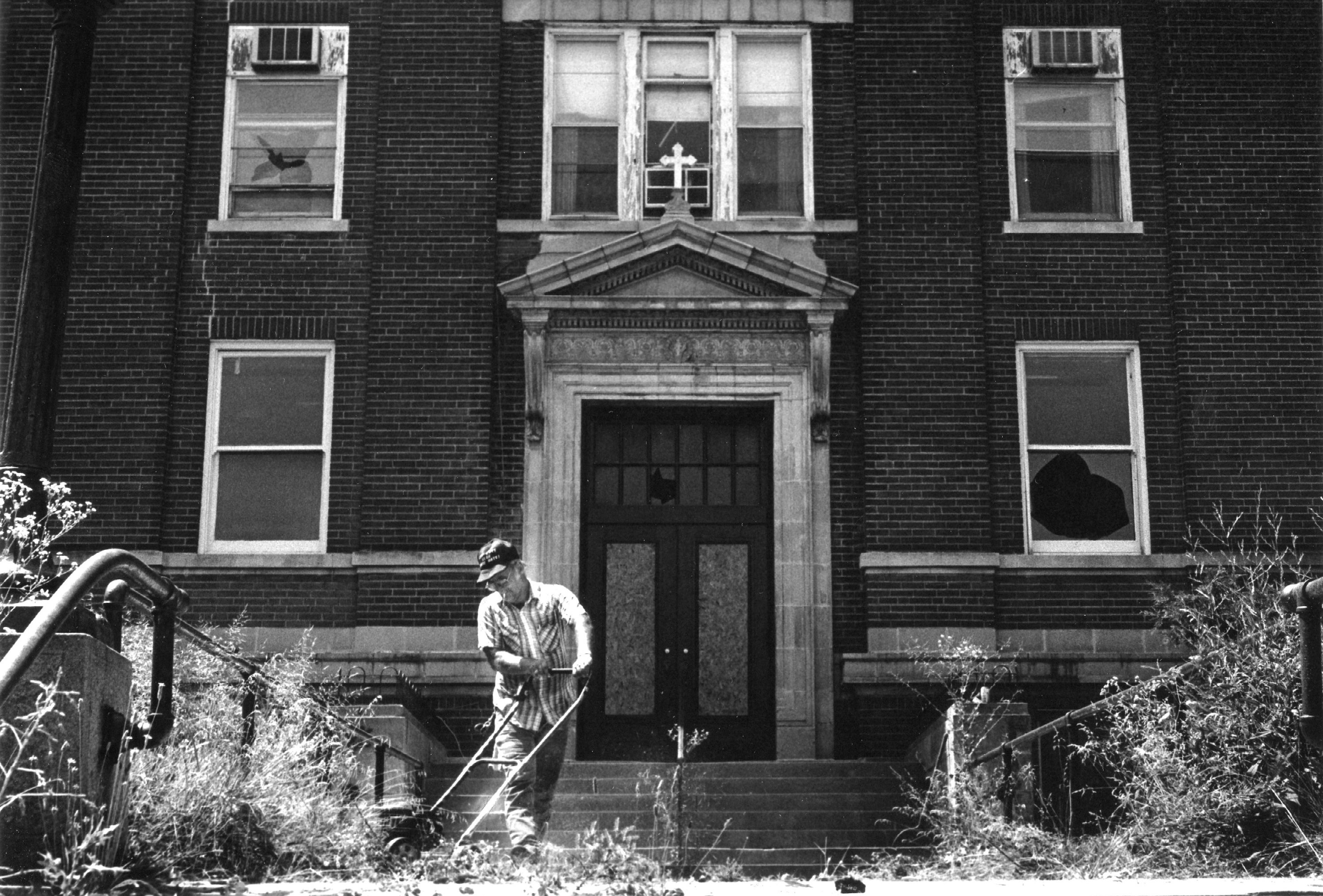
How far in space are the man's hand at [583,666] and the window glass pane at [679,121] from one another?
25.5ft

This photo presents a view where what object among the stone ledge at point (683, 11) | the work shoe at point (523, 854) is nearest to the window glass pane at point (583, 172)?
the stone ledge at point (683, 11)

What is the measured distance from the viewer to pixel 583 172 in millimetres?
16203

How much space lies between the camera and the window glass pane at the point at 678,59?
16.5 metres

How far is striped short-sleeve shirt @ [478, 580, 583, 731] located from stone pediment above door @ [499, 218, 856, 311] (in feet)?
18.1

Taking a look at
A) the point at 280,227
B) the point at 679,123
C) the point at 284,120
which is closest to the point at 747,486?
the point at 679,123

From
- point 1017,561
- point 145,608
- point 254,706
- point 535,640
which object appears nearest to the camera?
point 145,608

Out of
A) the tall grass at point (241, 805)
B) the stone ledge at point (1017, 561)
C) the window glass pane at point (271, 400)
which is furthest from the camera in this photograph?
the window glass pane at point (271, 400)

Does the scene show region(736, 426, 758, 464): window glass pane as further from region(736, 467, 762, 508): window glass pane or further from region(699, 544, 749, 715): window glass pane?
region(699, 544, 749, 715): window glass pane

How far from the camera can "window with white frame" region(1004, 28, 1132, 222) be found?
16.2 meters

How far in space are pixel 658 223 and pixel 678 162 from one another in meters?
0.81

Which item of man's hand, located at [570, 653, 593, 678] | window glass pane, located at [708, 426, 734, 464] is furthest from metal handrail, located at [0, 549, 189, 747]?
window glass pane, located at [708, 426, 734, 464]

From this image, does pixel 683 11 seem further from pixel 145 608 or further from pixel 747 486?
pixel 145 608

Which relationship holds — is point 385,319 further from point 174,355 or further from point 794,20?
point 794,20

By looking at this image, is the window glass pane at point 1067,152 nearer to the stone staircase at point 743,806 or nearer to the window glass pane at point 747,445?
the window glass pane at point 747,445
